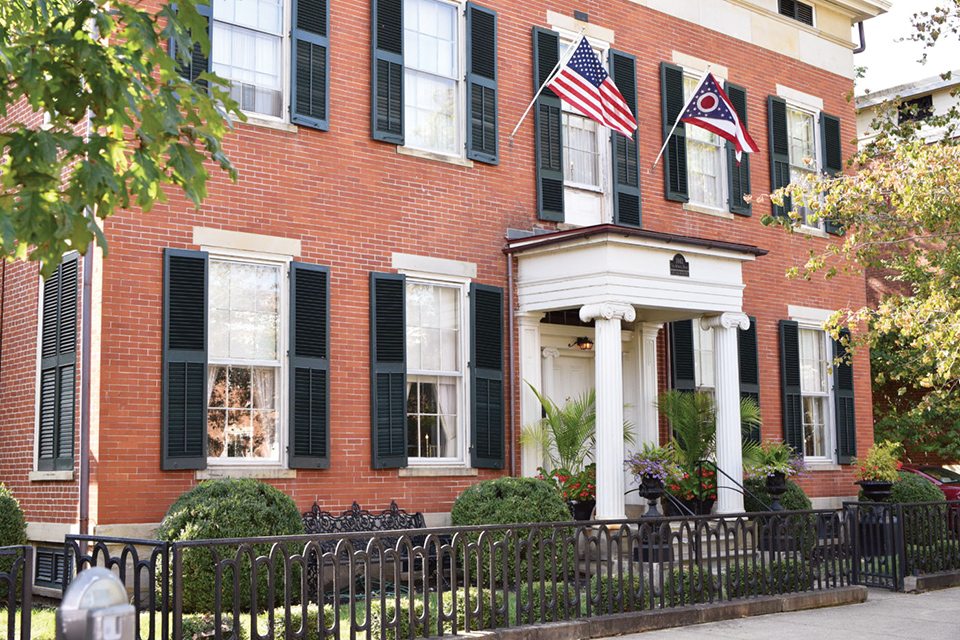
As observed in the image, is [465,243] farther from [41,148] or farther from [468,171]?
[41,148]

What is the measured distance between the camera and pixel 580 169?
49.9 ft

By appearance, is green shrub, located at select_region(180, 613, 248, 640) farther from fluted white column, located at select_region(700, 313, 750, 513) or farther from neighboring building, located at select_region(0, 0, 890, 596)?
fluted white column, located at select_region(700, 313, 750, 513)

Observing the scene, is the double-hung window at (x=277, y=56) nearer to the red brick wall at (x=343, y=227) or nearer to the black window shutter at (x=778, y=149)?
the red brick wall at (x=343, y=227)

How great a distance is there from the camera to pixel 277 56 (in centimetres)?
1237

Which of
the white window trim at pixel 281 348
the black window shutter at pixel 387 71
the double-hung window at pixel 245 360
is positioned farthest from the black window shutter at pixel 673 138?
the white window trim at pixel 281 348

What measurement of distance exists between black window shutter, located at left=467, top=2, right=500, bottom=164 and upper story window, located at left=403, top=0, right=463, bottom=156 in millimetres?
155

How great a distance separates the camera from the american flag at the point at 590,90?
13.5 m

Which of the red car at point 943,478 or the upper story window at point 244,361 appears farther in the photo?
the red car at point 943,478

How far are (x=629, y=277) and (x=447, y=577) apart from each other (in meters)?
4.20

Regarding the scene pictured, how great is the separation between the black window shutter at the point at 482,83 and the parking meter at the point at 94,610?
10843 millimetres

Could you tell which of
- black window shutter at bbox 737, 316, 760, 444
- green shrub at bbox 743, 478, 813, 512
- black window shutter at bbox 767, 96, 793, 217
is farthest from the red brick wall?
green shrub at bbox 743, 478, 813, 512

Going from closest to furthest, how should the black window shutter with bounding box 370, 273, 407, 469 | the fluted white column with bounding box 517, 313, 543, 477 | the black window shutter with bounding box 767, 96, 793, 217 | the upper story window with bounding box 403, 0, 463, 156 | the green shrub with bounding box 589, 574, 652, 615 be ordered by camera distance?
the green shrub with bounding box 589, 574, 652, 615
the black window shutter with bounding box 370, 273, 407, 469
the upper story window with bounding box 403, 0, 463, 156
the fluted white column with bounding box 517, 313, 543, 477
the black window shutter with bounding box 767, 96, 793, 217

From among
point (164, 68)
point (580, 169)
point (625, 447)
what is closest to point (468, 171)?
point (580, 169)

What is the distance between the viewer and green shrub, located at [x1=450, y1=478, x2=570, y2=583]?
38.6 feet
